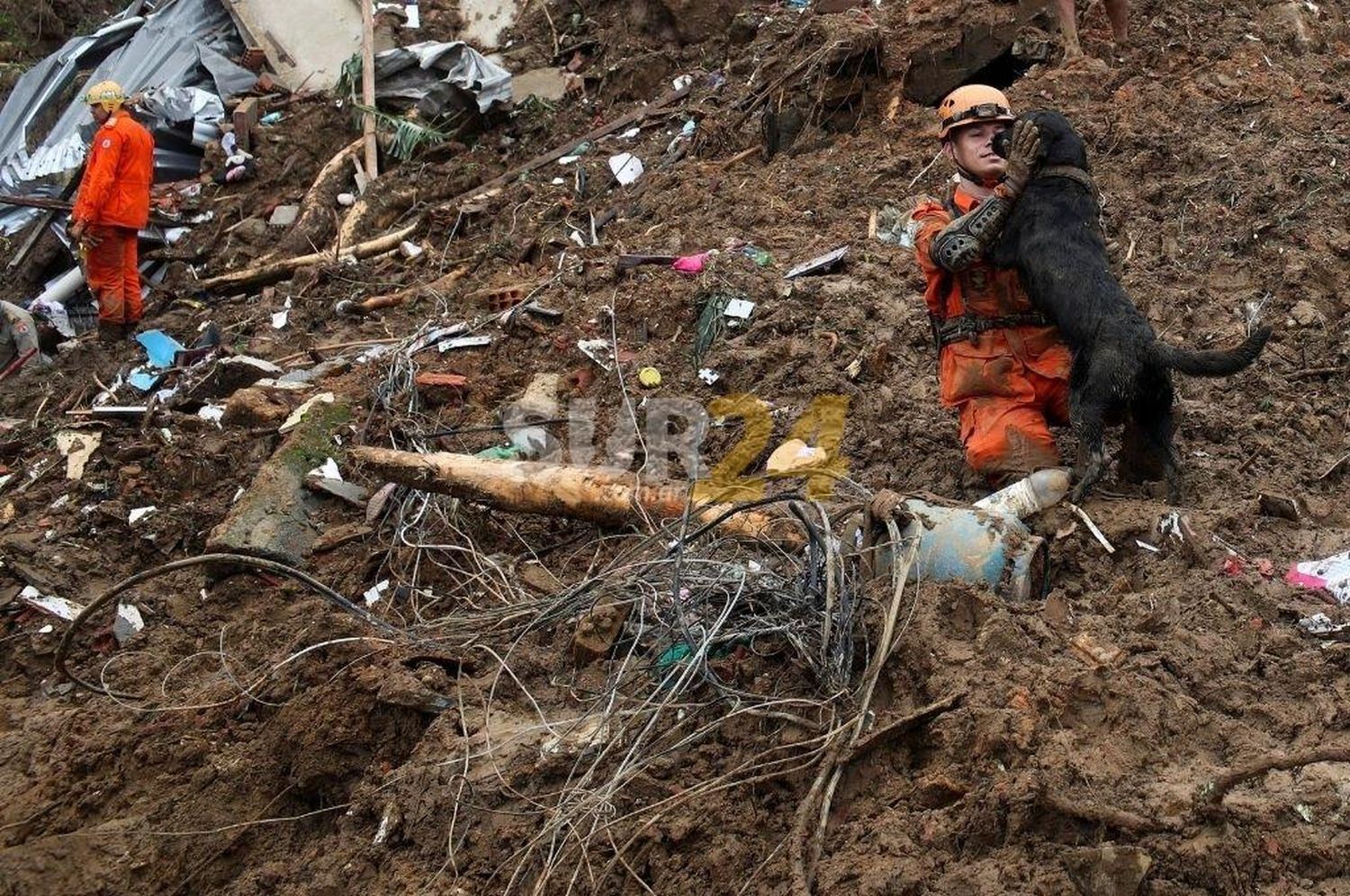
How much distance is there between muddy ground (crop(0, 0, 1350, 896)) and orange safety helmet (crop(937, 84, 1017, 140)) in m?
1.35

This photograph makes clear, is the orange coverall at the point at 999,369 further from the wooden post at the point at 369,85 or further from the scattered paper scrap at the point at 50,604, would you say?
the wooden post at the point at 369,85

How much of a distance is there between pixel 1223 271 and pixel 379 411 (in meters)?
4.25

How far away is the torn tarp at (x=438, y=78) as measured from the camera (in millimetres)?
10133

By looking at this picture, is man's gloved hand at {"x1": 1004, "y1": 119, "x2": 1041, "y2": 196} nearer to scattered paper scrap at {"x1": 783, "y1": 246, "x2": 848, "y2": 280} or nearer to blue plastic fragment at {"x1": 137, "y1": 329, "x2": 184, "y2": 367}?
scattered paper scrap at {"x1": 783, "y1": 246, "x2": 848, "y2": 280}

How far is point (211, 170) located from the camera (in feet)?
34.4

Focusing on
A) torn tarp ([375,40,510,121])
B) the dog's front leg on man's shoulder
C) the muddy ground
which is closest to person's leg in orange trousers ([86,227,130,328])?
the muddy ground

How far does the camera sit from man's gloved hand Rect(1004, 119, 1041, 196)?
13.0 feet

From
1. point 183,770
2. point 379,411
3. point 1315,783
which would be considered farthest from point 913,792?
point 379,411

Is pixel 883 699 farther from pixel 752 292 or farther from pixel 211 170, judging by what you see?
pixel 211 170

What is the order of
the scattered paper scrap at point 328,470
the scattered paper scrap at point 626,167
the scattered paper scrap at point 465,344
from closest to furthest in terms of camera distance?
the scattered paper scrap at point 328,470, the scattered paper scrap at point 465,344, the scattered paper scrap at point 626,167

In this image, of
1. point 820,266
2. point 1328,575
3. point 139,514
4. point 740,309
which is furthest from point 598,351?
point 1328,575

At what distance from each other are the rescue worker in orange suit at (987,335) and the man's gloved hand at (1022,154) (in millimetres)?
186

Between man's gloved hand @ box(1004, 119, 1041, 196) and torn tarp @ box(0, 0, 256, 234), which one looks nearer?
man's gloved hand @ box(1004, 119, 1041, 196)

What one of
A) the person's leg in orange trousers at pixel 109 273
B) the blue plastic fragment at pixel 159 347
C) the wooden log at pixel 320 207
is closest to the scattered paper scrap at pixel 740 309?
the blue plastic fragment at pixel 159 347
